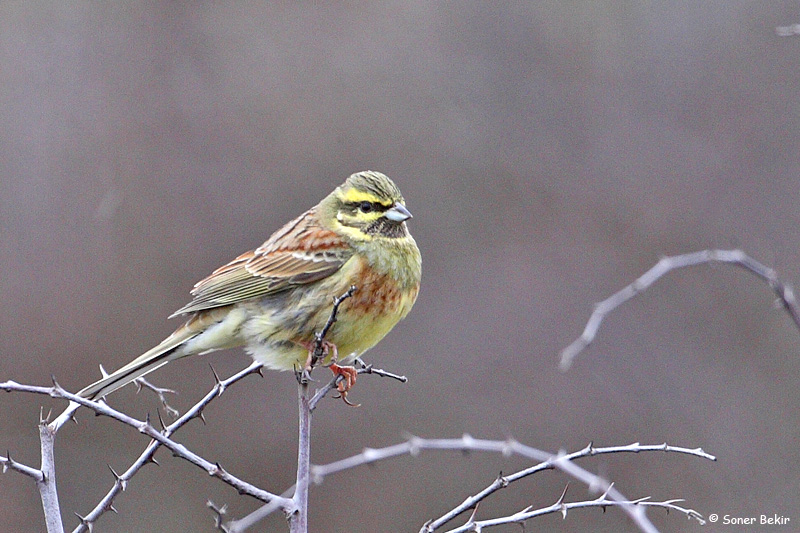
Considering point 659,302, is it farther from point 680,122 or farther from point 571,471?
point 571,471

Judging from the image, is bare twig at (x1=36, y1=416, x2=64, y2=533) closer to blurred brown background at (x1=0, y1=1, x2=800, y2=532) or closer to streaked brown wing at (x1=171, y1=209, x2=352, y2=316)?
streaked brown wing at (x1=171, y1=209, x2=352, y2=316)

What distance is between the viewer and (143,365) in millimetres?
5047

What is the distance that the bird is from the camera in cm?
529

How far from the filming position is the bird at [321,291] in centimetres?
529

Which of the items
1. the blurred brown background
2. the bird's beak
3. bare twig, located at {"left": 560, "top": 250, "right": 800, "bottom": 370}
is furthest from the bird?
the blurred brown background

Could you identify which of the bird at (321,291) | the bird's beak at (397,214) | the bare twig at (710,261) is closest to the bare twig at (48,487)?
the bird at (321,291)

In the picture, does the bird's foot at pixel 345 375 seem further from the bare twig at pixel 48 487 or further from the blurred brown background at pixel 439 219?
the blurred brown background at pixel 439 219

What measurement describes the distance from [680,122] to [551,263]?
7.49ft

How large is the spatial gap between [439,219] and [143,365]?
677cm

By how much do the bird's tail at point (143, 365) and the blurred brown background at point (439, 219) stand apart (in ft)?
15.7

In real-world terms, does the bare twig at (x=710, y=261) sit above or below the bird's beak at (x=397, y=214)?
below

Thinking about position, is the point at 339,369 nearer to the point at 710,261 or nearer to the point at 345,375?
the point at 345,375

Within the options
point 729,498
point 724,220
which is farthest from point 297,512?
point 724,220

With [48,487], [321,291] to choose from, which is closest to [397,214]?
[321,291]
